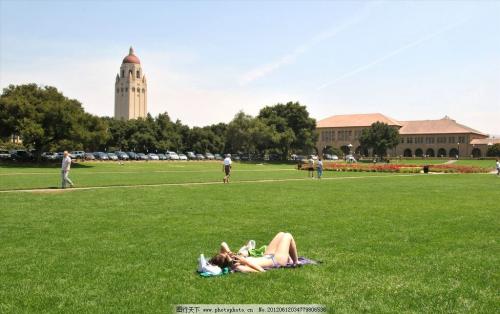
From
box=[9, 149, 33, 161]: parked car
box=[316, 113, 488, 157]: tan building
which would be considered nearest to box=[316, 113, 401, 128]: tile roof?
box=[316, 113, 488, 157]: tan building

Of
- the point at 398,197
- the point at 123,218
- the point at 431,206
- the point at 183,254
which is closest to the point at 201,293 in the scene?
the point at 183,254

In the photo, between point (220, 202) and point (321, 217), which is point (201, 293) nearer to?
point (321, 217)

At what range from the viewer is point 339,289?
665cm

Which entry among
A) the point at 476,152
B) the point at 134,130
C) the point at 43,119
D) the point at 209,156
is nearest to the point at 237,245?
the point at 43,119

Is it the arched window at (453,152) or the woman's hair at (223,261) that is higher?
the arched window at (453,152)

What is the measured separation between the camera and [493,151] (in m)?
109

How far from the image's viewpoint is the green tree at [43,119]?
49.5 m

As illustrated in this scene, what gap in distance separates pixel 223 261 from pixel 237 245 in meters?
2.05

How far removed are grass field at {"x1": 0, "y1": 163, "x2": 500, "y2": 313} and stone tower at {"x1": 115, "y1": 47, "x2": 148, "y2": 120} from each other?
147m

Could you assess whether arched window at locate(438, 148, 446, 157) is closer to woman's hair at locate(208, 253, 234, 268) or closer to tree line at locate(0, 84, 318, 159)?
tree line at locate(0, 84, 318, 159)

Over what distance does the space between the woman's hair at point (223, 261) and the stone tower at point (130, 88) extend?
155307 millimetres

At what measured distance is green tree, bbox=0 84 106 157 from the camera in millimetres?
49531

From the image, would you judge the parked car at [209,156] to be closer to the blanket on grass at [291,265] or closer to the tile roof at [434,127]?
the tile roof at [434,127]

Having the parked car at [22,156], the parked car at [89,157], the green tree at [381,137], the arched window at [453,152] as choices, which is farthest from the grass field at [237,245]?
the arched window at [453,152]
